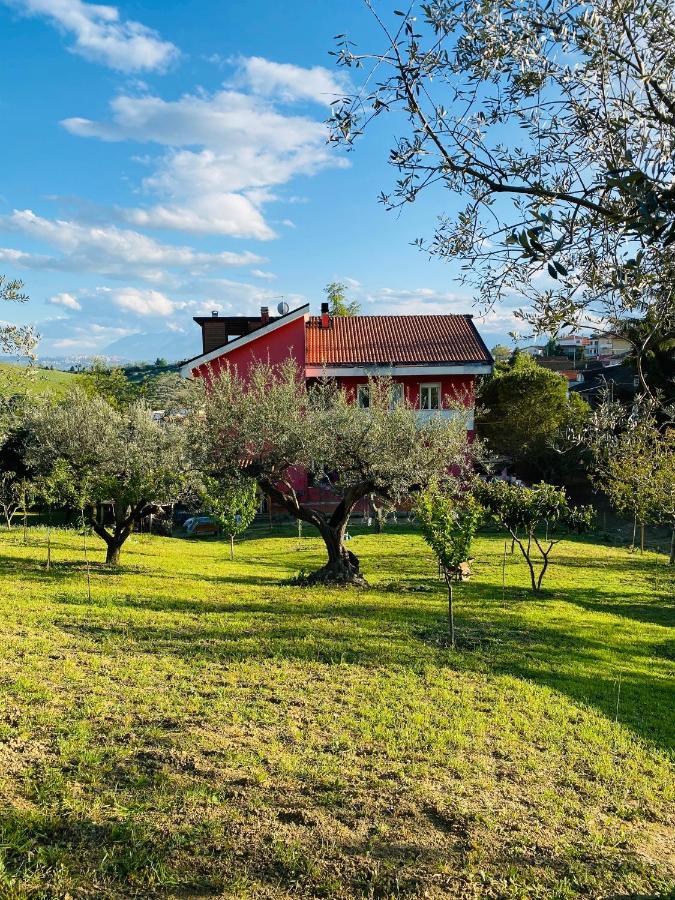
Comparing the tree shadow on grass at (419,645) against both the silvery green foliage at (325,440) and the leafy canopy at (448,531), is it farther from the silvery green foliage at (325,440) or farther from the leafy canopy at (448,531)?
the silvery green foliage at (325,440)

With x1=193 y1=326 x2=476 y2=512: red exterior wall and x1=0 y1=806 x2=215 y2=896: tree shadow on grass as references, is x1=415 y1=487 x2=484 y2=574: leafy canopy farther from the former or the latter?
x1=193 y1=326 x2=476 y2=512: red exterior wall

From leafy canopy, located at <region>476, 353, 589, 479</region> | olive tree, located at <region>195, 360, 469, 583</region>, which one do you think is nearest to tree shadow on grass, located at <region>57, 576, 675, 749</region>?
olive tree, located at <region>195, 360, 469, 583</region>

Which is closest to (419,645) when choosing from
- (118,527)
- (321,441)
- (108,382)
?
(321,441)

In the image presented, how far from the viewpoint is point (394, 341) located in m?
32.3

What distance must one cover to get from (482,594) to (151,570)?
898 cm

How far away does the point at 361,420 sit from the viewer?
1409cm

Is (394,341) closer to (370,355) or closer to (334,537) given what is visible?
(370,355)

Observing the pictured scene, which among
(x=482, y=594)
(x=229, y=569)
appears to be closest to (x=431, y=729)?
(x=482, y=594)

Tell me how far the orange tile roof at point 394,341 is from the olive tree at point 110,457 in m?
13.2

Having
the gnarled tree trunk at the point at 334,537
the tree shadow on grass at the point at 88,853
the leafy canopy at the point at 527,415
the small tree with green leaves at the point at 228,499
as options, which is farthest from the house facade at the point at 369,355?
the tree shadow on grass at the point at 88,853

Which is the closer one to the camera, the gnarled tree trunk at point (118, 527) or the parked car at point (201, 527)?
the gnarled tree trunk at point (118, 527)

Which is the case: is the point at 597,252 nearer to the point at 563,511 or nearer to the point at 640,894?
the point at 640,894

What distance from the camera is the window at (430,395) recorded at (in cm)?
3033

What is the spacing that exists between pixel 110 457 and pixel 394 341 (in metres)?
18.6
